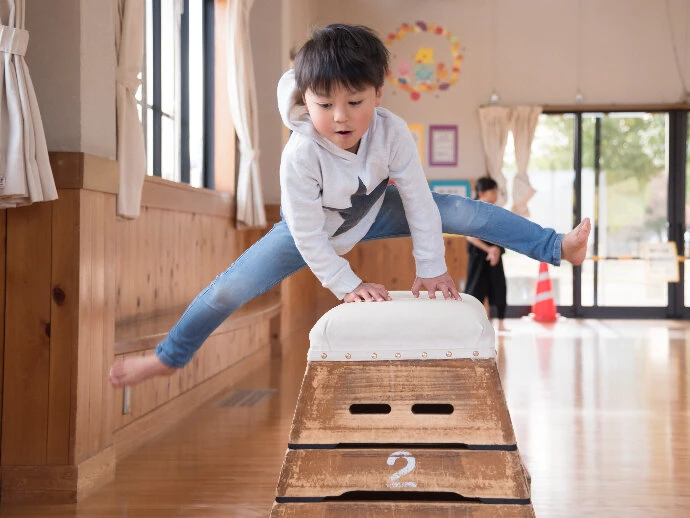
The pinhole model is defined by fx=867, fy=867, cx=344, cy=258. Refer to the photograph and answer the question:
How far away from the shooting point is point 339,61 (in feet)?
5.92

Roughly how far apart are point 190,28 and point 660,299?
604 centimetres

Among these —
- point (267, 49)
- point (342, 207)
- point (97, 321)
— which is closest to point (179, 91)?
point (267, 49)

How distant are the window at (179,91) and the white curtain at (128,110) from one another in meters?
0.97

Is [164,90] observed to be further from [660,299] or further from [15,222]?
[660,299]

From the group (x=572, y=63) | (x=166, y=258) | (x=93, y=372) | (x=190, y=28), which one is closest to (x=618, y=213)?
(x=572, y=63)

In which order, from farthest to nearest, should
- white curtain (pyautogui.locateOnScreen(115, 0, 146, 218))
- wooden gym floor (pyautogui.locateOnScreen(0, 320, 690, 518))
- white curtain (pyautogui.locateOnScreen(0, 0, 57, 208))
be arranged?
white curtain (pyautogui.locateOnScreen(115, 0, 146, 218)) < wooden gym floor (pyautogui.locateOnScreen(0, 320, 690, 518)) < white curtain (pyautogui.locateOnScreen(0, 0, 57, 208))

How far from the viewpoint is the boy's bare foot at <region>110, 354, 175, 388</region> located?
2.17 meters

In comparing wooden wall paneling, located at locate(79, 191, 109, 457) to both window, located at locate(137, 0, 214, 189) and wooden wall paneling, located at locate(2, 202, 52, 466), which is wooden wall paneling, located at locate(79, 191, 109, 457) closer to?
wooden wall paneling, located at locate(2, 202, 52, 466)

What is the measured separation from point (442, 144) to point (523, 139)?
2.70 feet

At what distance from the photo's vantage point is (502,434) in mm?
1612

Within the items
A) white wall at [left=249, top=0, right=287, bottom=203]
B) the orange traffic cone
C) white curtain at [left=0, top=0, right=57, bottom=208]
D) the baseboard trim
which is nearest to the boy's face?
white curtain at [left=0, top=0, right=57, bottom=208]

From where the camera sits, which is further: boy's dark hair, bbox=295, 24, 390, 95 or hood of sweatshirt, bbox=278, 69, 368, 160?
hood of sweatshirt, bbox=278, 69, 368, 160

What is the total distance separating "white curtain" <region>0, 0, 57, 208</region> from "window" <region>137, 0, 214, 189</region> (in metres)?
1.66

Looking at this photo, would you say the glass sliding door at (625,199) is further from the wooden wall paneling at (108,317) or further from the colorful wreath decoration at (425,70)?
the wooden wall paneling at (108,317)
